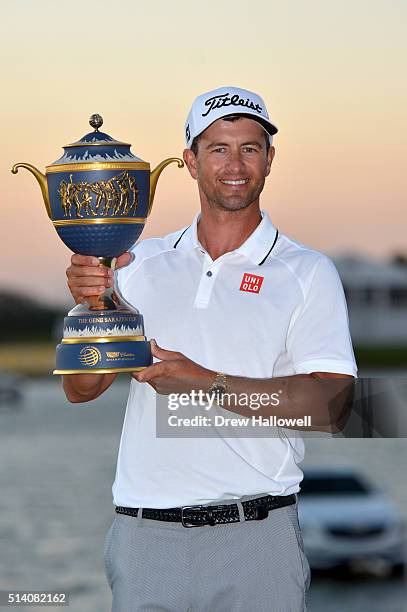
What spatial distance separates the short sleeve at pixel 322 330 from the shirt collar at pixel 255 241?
0.62 feet

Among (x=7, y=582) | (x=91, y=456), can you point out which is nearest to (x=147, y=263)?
(x=7, y=582)

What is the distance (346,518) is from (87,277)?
4408 cm

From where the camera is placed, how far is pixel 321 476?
165ft

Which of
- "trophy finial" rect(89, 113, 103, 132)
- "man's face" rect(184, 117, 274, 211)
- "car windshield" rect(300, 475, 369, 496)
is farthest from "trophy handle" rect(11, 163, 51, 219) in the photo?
"car windshield" rect(300, 475, 369, 496)

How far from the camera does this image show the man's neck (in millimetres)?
4840

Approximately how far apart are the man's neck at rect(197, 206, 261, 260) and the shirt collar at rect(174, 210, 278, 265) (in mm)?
23

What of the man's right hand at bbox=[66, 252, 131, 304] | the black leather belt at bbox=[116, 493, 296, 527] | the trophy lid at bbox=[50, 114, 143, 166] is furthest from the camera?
the trophy lid at bbox=[50, 114, 143, 166]

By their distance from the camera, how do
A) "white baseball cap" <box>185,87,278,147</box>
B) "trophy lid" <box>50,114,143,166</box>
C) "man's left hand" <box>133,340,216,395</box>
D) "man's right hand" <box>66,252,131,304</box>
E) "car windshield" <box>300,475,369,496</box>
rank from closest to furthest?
"man's left hand" <box>133,340,216,395</box> < "white baseball cap" <box>185,87,278,147</box> < "man's right hand" <box>66,252,131,304</box> < "trophy lid" <box>50,114,143,166</box> < "car windshield" <box>300,475,369,496</box>

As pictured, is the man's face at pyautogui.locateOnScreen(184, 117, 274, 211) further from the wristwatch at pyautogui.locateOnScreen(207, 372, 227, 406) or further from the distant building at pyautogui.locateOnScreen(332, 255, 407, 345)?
Answer: the distant building at pyautogui.locateOnScreen(332, 255, 407, 345)

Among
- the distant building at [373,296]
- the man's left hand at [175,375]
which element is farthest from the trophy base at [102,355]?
the distant building at [373,296]

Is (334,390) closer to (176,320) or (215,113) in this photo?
(176,320)

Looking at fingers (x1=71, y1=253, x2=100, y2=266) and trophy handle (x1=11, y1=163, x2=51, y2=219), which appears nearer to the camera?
fingers (x1=71, y1=253, x2=100, y2=266)

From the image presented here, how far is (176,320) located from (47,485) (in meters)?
106

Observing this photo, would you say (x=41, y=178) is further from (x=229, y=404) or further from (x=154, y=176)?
(x=229, y=404)
